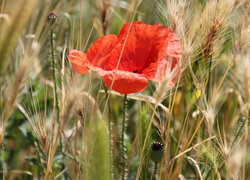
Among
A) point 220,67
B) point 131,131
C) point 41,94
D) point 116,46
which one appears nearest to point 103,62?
point 116,46

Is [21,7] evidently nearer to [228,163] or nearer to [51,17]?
[51,17]

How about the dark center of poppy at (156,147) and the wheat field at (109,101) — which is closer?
the wheat field at (109,101)

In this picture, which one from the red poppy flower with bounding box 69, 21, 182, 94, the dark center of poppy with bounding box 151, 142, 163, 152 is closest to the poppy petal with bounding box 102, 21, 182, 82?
the red poppy flower with bounding box 69, 21, 182, 94

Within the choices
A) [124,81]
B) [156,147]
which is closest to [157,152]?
[156,147]

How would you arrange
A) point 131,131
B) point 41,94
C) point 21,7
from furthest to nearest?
point 131,131
point 41,94
point 21,7

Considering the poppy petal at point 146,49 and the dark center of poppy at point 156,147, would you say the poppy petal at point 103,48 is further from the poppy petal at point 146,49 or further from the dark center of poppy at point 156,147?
the dark center of poppy at point 156,147

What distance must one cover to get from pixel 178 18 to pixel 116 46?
0.45ft

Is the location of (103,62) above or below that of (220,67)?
above

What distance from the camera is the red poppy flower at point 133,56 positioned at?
2.34 feet

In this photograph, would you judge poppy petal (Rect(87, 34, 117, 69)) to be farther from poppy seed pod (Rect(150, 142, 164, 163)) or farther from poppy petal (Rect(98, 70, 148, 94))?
poppy seed pod (Rect(150, 142, 164, 163))

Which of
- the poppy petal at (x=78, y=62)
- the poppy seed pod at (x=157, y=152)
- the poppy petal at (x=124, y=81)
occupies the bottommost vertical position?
the poppy seed pod at (x=157, y=152)

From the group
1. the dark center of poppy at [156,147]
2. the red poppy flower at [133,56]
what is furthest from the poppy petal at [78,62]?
the dark center of poppy at [156,147]

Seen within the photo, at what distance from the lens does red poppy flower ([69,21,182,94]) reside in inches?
28.1

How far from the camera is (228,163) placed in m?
0.73
